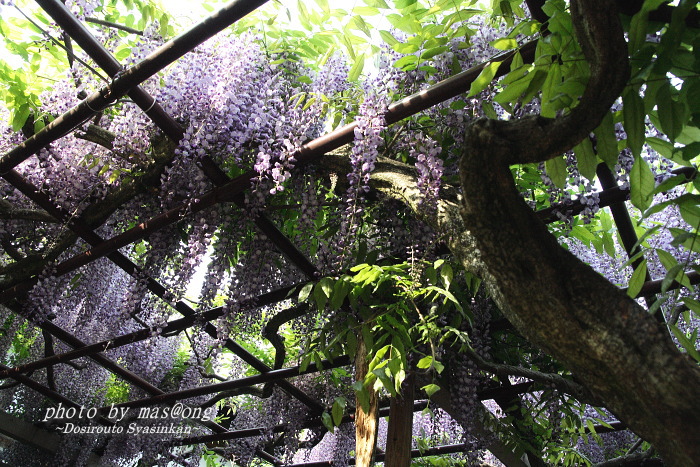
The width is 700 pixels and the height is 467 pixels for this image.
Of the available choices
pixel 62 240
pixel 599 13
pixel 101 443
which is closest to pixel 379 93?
pixel 599 13

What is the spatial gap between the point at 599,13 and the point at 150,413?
5.24 metres

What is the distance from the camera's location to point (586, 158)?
1.26 metres

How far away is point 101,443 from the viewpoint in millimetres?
5918

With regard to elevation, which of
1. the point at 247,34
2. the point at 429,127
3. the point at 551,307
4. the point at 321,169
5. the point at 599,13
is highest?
the point at 247,34

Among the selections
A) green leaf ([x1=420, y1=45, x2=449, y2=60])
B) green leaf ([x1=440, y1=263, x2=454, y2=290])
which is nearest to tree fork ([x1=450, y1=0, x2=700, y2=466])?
green leaf ([x1=440, y1=263, x2=454, y2=290])

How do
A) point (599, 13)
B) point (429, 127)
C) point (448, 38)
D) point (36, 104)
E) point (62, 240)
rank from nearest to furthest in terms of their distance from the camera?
1. point (599, 13)
2. point (448, 38)
3. point (429, 127)
4. point (36, 104)
5. point (62, 240)

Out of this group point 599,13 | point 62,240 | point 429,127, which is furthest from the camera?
point 62,240

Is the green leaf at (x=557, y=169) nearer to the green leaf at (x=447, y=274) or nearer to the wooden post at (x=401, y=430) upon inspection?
the green leaf at (x=447, y=274)

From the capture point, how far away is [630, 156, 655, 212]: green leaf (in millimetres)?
1160

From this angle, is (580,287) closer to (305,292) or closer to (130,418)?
(305,292)

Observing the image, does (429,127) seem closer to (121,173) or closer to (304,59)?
(304,59)

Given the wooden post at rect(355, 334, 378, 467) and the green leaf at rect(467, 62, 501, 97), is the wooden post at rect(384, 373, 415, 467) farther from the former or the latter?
the green leaf at rect(467, 62, 501, 97)

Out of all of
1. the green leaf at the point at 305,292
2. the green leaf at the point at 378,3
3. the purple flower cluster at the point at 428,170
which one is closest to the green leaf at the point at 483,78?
the purple flower cluster at the point at 428,170

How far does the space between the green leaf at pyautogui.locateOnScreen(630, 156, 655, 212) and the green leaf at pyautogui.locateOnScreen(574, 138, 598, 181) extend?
0.10 m
